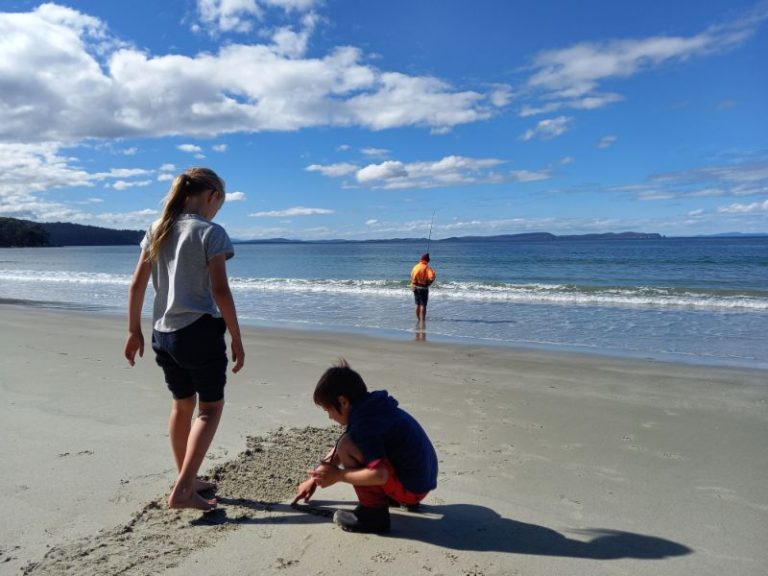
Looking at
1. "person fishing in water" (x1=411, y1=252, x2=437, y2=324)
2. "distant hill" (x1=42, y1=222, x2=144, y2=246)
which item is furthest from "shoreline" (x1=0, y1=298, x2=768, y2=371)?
"distant hill" (x1=42, y1=222, x2=144, y2=246)

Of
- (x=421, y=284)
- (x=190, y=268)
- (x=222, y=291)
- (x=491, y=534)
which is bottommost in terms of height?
(x=491, y=534)

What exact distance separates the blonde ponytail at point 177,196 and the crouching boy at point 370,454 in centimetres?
113

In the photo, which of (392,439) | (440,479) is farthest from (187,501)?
(440,479)

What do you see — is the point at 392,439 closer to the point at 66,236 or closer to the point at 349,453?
the point at 349,453

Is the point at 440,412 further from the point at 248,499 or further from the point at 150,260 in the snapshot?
the point at 150,260

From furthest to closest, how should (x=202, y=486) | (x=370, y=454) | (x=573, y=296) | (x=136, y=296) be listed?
(x=573, y=296) < (x=202, y=486) < (x=136, y=296) < (x=370, y=454)

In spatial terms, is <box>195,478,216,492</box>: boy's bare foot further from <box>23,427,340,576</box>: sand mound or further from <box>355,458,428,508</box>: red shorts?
<box>355,458,428,508</box>: red shorts

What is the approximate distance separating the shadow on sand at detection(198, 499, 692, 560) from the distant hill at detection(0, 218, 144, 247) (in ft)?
379

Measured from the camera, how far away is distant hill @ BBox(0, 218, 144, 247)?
112m

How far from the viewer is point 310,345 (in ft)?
30.6

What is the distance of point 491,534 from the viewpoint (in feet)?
9.14

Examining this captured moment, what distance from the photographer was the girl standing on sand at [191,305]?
2830mm

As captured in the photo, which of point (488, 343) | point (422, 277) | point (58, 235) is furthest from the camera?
point (58, 235)

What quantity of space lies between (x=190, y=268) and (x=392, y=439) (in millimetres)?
1327
